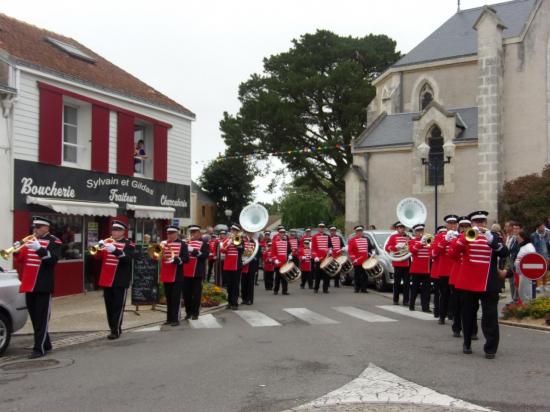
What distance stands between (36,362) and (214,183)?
42022mm

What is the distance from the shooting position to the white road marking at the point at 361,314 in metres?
12.4

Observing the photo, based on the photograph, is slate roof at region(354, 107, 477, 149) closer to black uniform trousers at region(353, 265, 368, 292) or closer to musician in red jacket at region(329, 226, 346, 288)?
musician in red jacket at region(329, 226, 346, 288)

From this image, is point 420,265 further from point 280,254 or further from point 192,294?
point 280,254

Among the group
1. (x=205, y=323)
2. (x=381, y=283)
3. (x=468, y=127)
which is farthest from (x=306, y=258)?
(x=468, y=127)

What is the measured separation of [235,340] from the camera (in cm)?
1002

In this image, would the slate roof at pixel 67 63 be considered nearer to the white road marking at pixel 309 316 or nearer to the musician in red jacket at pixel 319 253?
the musician in red jacket at pixel 319 253

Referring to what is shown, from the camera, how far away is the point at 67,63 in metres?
18.9

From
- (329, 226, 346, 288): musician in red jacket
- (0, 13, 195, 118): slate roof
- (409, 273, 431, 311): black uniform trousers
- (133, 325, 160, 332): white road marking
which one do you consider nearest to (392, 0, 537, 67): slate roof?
(329, 226, 346, 288): musician in red jacket

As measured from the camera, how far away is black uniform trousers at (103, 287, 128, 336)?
10617mm

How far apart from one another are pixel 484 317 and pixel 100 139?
13.7 m

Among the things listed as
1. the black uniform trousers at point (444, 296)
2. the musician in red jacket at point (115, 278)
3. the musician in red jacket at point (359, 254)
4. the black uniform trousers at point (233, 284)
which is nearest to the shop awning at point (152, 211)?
the black uniform trousers at point (233, 284)

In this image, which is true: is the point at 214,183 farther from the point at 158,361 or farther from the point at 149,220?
the point at 158,361

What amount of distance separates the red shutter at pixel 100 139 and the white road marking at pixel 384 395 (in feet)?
44.8

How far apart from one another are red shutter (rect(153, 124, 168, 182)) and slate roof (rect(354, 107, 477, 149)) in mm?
14694
